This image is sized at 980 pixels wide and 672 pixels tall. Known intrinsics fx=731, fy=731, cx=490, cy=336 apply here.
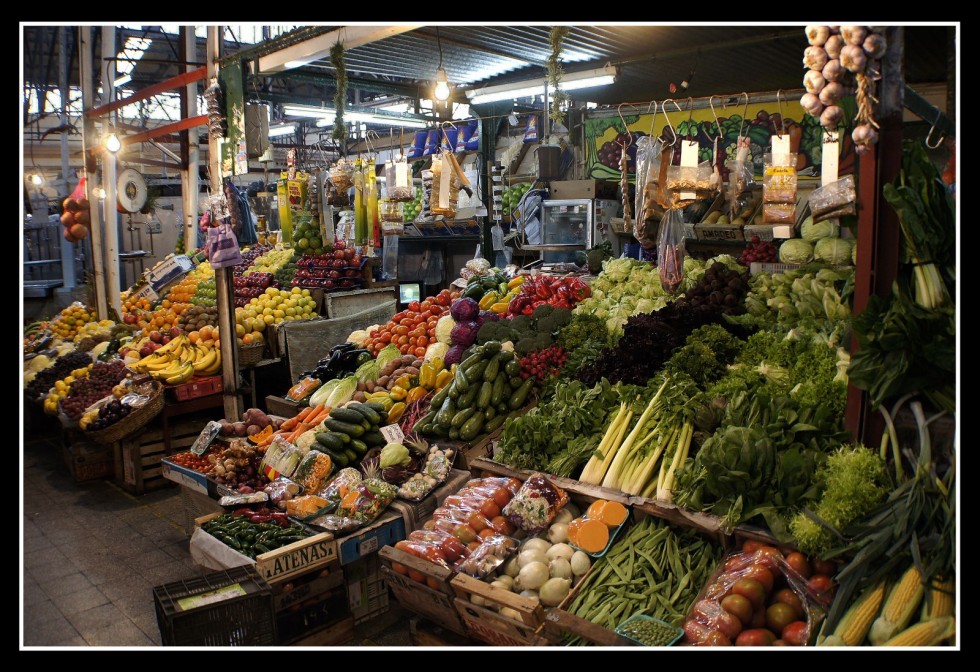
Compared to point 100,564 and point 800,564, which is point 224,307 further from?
point 800,564

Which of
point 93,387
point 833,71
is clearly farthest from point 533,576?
point 93,387

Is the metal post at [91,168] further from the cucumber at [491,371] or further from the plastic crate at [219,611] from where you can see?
the plastic crate at [219,611]

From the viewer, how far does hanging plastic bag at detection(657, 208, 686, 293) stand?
207 inches

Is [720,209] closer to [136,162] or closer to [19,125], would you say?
[19,125]

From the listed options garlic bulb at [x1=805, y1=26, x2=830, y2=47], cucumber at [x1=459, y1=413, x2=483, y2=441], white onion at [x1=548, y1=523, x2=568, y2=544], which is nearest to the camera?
garlic bulb at [x1=805, y1=26, x2=830, y2=47]

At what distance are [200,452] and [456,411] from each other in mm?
2051

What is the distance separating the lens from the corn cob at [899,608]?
276 centimetres

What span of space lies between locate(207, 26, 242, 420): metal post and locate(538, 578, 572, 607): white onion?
159 inches

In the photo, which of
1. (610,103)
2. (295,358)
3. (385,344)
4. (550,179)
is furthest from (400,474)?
(610,103)

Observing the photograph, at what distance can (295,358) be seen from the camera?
8.04 m

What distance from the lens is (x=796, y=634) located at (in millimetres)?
2928

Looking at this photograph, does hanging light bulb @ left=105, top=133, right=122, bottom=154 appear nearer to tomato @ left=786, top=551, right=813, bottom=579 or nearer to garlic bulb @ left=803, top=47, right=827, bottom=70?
garlic bulb @ left=803, top=47, right=827, bottom=70

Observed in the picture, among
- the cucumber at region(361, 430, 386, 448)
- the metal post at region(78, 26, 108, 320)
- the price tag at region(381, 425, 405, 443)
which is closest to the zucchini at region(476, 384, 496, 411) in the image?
the price tag at region(381, 425, 405, 443)

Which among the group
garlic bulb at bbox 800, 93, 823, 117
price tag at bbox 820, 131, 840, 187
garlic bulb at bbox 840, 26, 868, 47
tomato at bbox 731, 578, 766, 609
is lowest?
tomato at bbox 731, 578, 766, 609
